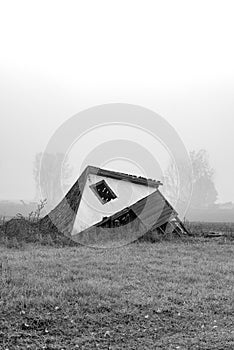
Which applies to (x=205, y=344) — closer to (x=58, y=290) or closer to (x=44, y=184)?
(x=58, y=290)

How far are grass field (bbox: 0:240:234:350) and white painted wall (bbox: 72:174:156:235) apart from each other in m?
7.41

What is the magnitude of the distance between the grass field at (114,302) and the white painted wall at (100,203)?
292 inches

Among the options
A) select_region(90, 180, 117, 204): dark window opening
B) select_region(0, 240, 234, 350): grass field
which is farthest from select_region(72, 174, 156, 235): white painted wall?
select_region(0, 240, 234, 350): grass field

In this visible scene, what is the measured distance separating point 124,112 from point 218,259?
14298 mm

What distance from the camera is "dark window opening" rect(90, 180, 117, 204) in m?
22.9

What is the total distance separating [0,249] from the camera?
1606 cm

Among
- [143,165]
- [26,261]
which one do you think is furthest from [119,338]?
[143,165]

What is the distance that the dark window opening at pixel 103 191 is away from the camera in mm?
22922

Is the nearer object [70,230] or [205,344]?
[205,344]

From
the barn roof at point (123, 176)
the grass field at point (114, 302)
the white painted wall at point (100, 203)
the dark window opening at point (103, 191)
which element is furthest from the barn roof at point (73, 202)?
the grass field at point (114, 302)

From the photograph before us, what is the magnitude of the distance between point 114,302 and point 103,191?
1470 cm

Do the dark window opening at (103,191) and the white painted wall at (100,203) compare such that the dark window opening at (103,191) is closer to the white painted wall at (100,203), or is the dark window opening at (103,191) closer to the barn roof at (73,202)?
the white painted wall at (100,203)

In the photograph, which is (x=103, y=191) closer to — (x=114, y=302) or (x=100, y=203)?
(x=100, y=203)

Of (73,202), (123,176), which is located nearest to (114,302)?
(73,202)
